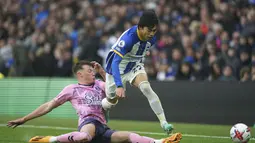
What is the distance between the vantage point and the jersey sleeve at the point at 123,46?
11031mm

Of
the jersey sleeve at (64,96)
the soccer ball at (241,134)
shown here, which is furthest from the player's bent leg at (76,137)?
the soccer ball at (241,134)

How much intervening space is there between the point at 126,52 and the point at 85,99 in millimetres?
1903

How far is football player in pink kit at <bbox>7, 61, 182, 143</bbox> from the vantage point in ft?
29.5

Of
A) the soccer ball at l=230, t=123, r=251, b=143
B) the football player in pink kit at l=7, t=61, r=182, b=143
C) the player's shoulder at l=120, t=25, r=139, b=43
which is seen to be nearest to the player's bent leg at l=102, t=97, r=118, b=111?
the football player in pink kit at l=7, t=61, r=182, b=143

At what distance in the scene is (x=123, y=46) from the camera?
1106cm

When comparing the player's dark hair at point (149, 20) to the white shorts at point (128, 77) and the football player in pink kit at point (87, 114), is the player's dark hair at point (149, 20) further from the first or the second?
the football player in pink kit at point (87, 114)

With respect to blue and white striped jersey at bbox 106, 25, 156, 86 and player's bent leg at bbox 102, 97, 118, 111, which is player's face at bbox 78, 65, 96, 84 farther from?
blue and white striped jersey at bbox 106, 25, 156, 86

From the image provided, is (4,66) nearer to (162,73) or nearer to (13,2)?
(13,2)

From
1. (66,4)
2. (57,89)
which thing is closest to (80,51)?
(57,89)

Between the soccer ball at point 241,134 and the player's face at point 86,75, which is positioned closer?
the player's face at point 86,75

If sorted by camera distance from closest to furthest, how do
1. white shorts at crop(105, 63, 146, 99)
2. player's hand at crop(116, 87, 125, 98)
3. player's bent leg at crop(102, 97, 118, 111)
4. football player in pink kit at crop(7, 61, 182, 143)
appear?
football player in pink kit at crop(7, 61, 182, 143)
player's bent leg at crop(102, 97, 118, 111)
player's hand at crop(116, 87, 125, 98)
white shorts at crop(105, 63, 146, 99)

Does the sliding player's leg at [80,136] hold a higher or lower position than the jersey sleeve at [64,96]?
lower

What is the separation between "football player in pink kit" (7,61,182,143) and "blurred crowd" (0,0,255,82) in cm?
732

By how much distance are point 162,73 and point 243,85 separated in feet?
13.1
